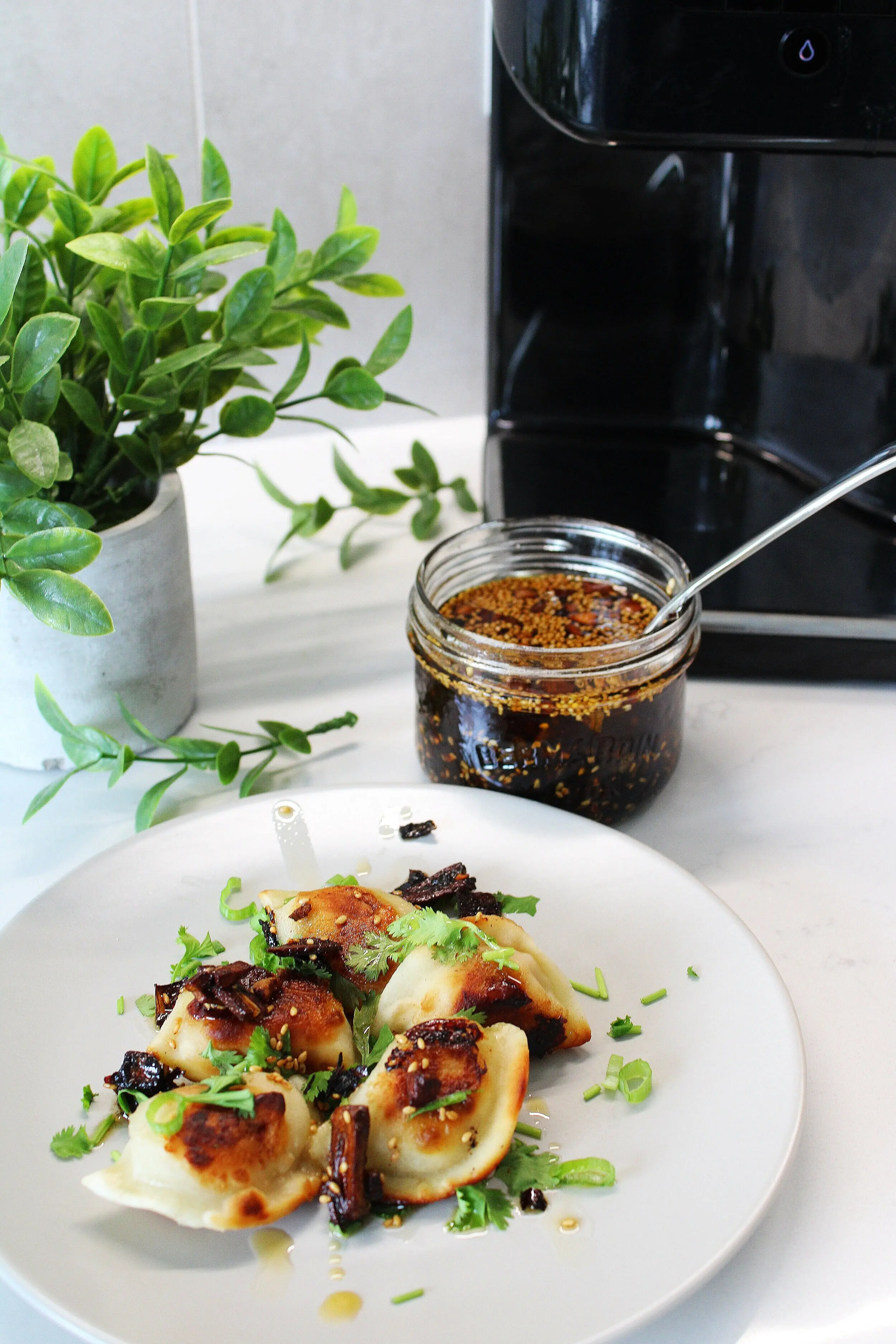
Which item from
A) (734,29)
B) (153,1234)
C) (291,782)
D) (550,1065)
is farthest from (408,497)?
(153,1234)

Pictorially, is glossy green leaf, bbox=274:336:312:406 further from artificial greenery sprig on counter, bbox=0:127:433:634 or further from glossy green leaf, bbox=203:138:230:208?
glossy green leaf, bbox=203:138:230:208

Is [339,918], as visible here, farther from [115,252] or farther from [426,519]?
[426,519]

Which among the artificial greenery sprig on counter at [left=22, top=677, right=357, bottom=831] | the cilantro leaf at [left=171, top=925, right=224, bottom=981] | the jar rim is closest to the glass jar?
the jar rim

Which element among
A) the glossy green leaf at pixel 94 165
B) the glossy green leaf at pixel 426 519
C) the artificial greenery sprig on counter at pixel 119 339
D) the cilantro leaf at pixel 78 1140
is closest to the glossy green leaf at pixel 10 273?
the artificial greenery sprig on counter at pixel 119 339

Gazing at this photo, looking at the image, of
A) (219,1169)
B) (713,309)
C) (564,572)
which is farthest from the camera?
(713,309)

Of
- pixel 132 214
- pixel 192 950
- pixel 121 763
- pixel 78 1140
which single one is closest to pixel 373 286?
pixel 132 214

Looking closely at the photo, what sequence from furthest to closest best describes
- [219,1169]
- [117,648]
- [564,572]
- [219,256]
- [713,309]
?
1. [713,309]
2. [564,572]
3. [117,648]
4. [219,256]
5. [219,1169]
